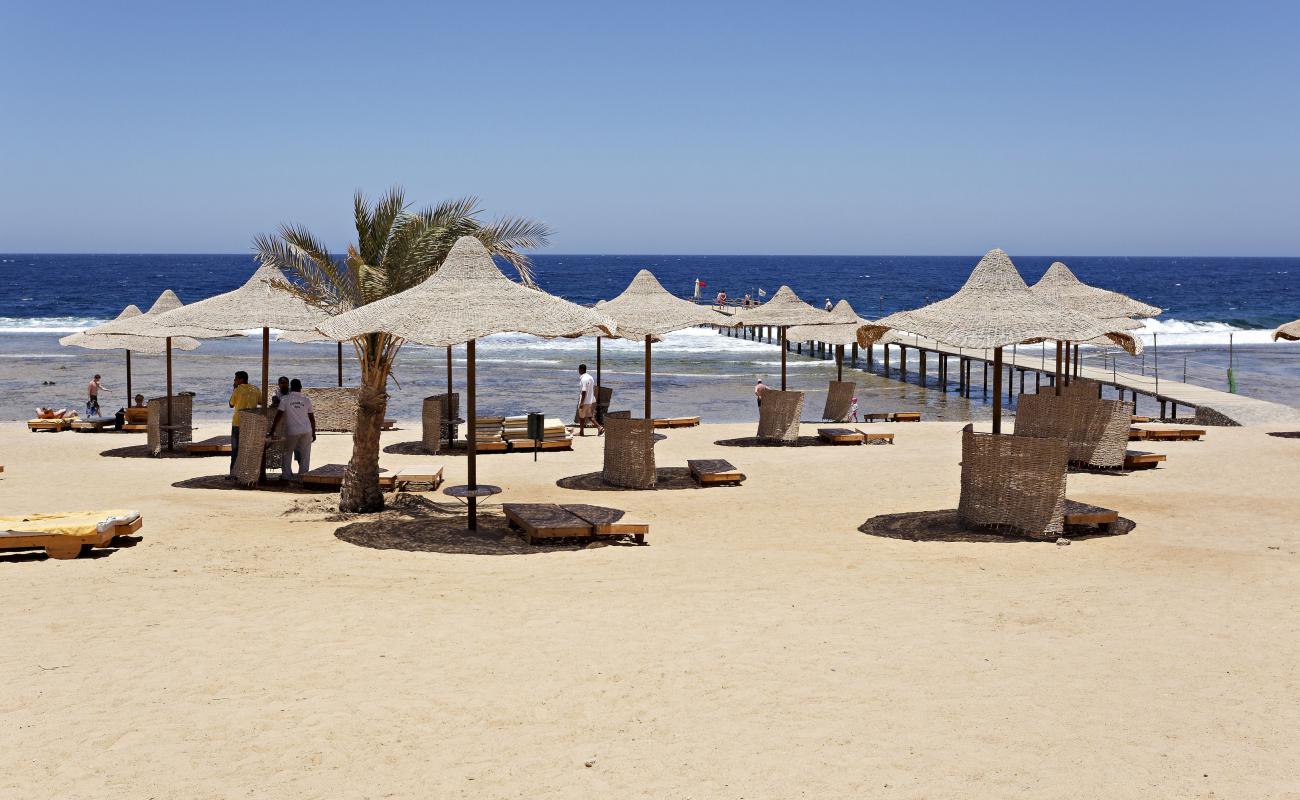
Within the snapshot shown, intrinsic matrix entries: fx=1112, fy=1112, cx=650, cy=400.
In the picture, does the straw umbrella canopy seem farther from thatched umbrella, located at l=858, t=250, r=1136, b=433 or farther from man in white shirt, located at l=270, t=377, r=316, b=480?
thatched umbrella, located at l=858, t=250, r=1136, b=433

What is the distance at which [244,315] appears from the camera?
45.7 feet

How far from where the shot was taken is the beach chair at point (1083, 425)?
558 inches

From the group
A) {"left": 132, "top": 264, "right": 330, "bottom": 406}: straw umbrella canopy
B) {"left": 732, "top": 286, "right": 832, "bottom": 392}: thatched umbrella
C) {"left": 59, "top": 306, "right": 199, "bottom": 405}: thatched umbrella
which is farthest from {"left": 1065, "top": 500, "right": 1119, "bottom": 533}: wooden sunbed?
{"left": 59, "top": 306, "right": 199, "bottom": 405}: thatched umbrella

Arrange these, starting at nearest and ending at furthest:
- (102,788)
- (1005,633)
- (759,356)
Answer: (102,788) → (1005,633) → (759,356)

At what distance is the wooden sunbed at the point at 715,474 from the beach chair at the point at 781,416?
3.70 metres

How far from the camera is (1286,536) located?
10039mm

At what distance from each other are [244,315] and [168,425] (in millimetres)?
2849

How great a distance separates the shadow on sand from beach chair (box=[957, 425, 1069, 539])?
10 cm

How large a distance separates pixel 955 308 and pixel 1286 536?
359cm

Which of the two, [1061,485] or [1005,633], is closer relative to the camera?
[1005,633]

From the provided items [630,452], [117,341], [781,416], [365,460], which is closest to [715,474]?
[630,452]

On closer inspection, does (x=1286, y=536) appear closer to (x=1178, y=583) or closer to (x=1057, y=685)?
(x=1178, y=583)

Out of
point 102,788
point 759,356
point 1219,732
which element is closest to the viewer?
point 102,788

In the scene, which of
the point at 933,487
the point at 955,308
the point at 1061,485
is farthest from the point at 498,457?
the point at 1061,485
